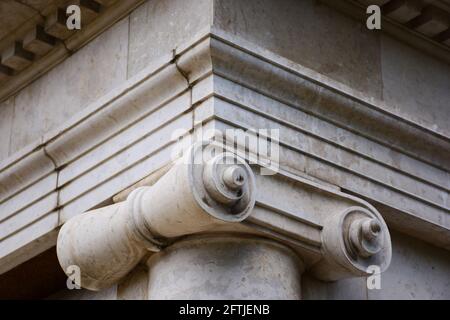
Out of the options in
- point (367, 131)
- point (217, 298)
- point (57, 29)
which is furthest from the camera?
point (57, 29)

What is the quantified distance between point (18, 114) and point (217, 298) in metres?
4.00

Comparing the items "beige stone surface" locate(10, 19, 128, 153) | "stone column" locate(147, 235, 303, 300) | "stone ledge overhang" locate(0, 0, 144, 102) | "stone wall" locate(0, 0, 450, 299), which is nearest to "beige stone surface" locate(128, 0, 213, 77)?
"stone wall" locate(0, 0, 450, 299)

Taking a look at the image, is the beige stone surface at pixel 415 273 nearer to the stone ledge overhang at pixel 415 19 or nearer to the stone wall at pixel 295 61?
the stone wall at pixel 295 61

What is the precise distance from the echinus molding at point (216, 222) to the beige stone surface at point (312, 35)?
139 cm

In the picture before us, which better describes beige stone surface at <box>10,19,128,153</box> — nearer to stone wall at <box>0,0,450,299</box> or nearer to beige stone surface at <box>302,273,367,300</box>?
stone wall at <box>0,0,450,299</box>

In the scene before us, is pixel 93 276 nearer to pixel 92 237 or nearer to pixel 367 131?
A: pixel 92 237

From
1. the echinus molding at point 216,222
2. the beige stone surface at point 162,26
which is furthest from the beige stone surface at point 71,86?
the echinus molding at point 216,222

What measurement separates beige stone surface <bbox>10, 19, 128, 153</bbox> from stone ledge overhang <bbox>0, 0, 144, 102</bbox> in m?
0.09

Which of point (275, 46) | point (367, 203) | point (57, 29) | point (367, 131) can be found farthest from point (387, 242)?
point (57, 29)

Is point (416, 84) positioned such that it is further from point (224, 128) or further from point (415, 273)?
point (224, 128)

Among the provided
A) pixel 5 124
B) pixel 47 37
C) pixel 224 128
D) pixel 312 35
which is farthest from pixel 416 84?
pixel 5 124

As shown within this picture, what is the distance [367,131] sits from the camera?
12.6 metres

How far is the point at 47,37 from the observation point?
13.6m

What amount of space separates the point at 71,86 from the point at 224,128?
251cm
